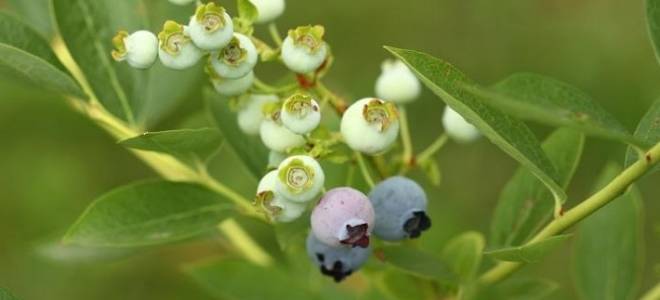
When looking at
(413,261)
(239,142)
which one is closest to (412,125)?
(239,142)

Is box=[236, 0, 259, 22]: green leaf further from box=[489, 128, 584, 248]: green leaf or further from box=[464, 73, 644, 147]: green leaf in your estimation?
box=[489, 128, 584, 248]: green leaf

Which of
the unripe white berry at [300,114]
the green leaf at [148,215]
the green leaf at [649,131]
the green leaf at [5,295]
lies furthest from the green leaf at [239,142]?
the green leaf at [649,131]

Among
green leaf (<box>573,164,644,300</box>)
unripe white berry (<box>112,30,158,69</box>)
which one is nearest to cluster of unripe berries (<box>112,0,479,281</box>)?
unripe white berry (<box>112,30,158,69</box>)

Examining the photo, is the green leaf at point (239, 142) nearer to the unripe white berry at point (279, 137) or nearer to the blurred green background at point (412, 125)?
the unripe white berry at point (279, 137)

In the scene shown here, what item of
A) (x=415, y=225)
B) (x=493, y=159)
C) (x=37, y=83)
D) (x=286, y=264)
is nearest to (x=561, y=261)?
(x=493, y=159)

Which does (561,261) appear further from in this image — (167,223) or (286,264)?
(167,223)

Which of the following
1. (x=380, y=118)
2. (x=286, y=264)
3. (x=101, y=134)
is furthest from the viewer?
(x=101, y=134)

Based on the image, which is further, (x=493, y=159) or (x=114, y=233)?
(x=493, y=159)
